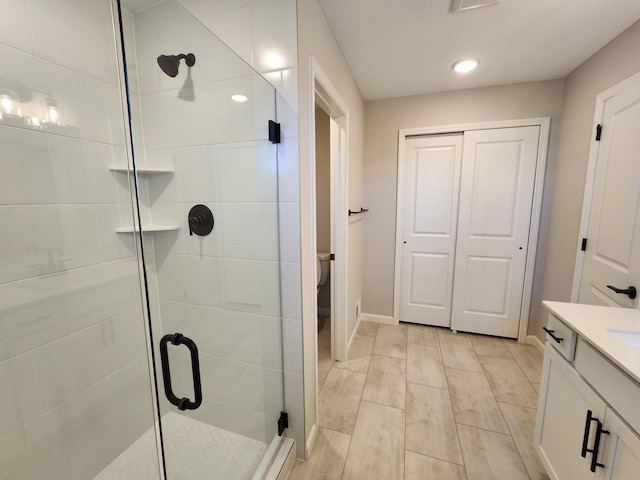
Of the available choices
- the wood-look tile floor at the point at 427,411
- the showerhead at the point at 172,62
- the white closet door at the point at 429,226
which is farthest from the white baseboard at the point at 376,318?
the showerhead at the point at 172,62

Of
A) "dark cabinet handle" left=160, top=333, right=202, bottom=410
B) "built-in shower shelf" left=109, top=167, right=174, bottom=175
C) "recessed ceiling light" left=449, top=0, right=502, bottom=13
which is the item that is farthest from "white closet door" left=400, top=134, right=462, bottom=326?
"dark cabinet handle" left=160, top=333, right=202, bottom=410

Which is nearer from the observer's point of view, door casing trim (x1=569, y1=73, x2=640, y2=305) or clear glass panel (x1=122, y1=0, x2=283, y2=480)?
clear glass panel (x1=122, y1=0, x2=283, y2=480)

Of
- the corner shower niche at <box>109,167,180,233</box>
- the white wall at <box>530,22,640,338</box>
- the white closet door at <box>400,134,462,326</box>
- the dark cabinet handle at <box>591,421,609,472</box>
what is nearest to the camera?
the dark cabinet handle at <box>591,421,609,472</box>

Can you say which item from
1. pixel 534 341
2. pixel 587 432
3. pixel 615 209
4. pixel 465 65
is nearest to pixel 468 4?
pixel 465 65

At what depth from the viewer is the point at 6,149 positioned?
93cm

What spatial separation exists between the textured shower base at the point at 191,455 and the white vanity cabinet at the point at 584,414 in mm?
1339

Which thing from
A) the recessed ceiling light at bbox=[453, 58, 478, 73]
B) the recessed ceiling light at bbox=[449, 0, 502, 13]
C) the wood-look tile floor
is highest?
the recessed ceiling light at bbox=[453, 58, 478, 73]

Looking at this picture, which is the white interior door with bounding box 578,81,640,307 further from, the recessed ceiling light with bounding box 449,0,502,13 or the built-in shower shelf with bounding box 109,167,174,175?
the built-in shower shelf with bounding box 109,167,174,175

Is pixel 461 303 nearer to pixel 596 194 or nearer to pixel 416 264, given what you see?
pixel 416 264

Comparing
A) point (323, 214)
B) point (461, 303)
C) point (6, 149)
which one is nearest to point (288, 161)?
point (6, 149)

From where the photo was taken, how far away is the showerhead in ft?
3.86

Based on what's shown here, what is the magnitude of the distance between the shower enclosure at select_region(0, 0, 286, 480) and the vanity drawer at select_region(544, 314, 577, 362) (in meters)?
1.27

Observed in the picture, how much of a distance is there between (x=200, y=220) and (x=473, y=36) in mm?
1992

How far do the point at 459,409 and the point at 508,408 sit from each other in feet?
1.07
